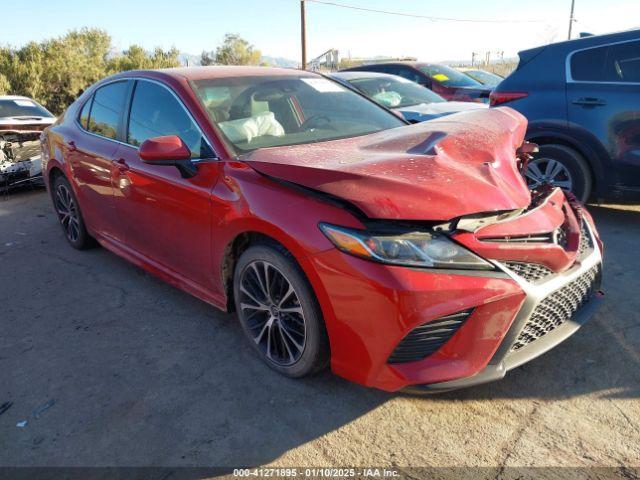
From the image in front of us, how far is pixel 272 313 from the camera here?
271cm

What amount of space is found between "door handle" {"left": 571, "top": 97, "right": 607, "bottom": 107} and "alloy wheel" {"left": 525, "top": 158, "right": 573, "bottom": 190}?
56cm

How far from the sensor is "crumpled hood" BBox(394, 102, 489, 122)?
6.30 metres

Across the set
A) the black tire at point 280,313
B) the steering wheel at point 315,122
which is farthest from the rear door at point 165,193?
the steering wheel at point 315,122

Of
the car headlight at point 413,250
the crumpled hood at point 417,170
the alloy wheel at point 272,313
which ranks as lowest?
the alloy wheel at point 272,313

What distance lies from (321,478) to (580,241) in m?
1.71

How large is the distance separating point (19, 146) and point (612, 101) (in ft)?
24.8

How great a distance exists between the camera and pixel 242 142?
2984 mm

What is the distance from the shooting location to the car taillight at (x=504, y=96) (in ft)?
16.8

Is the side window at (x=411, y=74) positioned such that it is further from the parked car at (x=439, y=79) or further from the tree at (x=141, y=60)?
the tree at (x=141, y=60)

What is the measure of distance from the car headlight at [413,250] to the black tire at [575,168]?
128 inches

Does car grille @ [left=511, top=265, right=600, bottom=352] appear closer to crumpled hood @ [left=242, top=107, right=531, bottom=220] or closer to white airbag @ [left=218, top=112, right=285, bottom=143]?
crumpled hood @ [left=242, top=107, right=531, bottom=220]

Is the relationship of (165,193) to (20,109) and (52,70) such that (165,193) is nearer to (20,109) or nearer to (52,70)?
(20,109)

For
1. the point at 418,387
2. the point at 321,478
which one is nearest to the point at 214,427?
the point at 321,478

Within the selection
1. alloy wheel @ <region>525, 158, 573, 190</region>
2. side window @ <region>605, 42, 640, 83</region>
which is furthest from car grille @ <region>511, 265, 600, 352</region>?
side window @ <region>605, 42, 640, 83</region>
